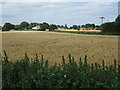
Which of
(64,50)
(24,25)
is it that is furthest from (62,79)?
(24,25)

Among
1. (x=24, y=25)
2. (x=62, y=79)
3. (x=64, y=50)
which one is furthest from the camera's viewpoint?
(x=24, y=25)

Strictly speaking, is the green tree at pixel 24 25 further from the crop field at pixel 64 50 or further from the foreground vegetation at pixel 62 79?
the foreground vegetation at pixel 62 79

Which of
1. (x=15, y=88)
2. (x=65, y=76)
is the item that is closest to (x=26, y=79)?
(x=15, y=88)

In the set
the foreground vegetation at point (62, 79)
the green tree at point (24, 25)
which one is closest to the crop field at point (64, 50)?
the foreground vegetation at point (62, 79)

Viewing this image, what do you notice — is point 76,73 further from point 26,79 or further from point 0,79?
point 0,79

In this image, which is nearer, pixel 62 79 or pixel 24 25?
pixel 62 79

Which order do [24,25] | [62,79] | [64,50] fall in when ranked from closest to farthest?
[62,79]
[64,50]
[24,25]

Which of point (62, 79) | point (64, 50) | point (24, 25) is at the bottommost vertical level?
point (64, 50)

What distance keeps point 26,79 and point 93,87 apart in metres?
0.86

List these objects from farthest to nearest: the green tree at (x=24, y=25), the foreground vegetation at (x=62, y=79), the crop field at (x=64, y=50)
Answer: the green tree at (x=24, y=25), the crop field at (x=64, y=50), the foreground vegetation at (x=62, y=79)

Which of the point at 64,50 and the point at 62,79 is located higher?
the point at 62,79

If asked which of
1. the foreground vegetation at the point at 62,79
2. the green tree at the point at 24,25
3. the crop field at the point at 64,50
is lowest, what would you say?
the crop field at the point at 64,50

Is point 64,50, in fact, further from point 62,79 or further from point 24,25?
point 24,25

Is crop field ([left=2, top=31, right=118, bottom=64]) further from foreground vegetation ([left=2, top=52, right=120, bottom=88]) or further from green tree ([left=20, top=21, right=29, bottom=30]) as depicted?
green tree ([left=20, top=21, right=29, bottom=30])
